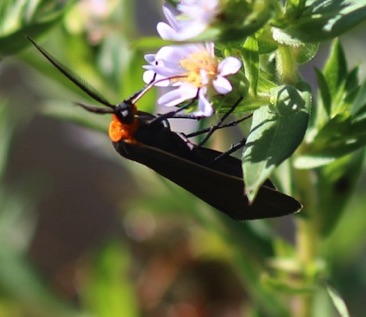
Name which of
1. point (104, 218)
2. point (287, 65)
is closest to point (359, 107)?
point (287, 65)

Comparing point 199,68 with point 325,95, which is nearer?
point 199,68

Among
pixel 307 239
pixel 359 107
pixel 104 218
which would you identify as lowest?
pixel 104 218

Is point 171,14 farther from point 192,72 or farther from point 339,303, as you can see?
point 339,303

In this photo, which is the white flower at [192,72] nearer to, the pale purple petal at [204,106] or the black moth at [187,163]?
the pale purple petal at [204,106]

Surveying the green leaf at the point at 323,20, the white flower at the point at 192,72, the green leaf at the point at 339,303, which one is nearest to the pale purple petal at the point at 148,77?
the white flower at the point at 192,72

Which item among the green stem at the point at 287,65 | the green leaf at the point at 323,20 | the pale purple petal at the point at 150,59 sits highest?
the pale purple petal at the point at 150,59

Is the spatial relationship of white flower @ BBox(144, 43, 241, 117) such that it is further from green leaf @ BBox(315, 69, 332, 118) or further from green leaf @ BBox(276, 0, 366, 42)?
green leaf @ BBox(315, 69, 332, 118)

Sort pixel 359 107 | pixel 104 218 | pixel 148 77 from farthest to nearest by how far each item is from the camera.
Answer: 1. pixel 104 218
2. pixel 359 107
3. pixel 148 77
